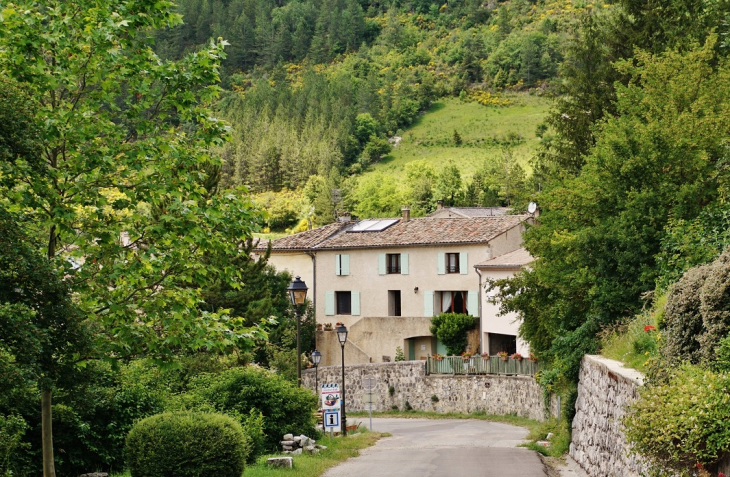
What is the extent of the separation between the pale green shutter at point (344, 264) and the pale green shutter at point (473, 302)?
7.96 metres

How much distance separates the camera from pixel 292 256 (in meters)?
58.0

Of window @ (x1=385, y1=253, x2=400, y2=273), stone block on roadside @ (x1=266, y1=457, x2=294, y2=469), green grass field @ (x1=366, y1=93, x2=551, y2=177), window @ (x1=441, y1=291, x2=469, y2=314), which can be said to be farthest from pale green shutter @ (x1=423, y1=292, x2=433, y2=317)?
green grass field @ (x1=366, y1=93, x2=551, y2=177)

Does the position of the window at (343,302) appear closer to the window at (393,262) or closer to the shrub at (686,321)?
the window at (393,262)

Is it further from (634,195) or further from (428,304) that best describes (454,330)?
(634,195)

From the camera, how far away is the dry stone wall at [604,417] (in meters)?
13.8

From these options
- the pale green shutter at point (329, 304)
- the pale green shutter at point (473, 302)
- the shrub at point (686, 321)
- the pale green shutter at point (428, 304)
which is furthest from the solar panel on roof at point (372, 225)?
the shrub at point (686, 321)

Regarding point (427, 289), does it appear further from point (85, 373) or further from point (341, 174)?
point (341, 174)

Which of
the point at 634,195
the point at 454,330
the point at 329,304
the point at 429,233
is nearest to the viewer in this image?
the point at 634,195

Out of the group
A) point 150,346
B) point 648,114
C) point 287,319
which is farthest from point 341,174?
point 150,346

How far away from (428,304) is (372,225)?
8.40m

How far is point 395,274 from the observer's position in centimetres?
5522

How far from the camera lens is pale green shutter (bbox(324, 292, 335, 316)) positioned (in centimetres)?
5659

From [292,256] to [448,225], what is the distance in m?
9.57

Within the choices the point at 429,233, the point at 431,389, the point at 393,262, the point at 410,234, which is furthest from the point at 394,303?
the point at 431,389
